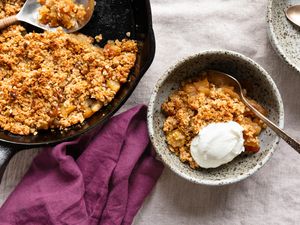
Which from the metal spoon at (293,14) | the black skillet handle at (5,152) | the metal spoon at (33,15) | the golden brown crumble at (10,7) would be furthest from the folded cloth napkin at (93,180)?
the metal spoon at (293,14)

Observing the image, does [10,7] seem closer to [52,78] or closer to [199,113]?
[52,78]

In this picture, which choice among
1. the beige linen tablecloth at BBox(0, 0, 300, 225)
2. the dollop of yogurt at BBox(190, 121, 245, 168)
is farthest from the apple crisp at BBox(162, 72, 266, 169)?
the beige linen tablecloth at BBox(0, 0, 300, 225)

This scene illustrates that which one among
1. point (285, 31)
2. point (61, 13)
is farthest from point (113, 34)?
point (285, 31)

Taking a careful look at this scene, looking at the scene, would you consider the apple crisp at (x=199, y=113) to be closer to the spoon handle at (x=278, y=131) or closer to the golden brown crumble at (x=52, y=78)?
the spoon handle at (x=278, y=131)

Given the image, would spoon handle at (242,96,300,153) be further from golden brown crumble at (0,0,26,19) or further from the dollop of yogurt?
golden brown crumble at (0,0,26,19)

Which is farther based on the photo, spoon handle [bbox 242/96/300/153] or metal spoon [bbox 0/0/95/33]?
metal spoon [bbox 0/0/95/33]
